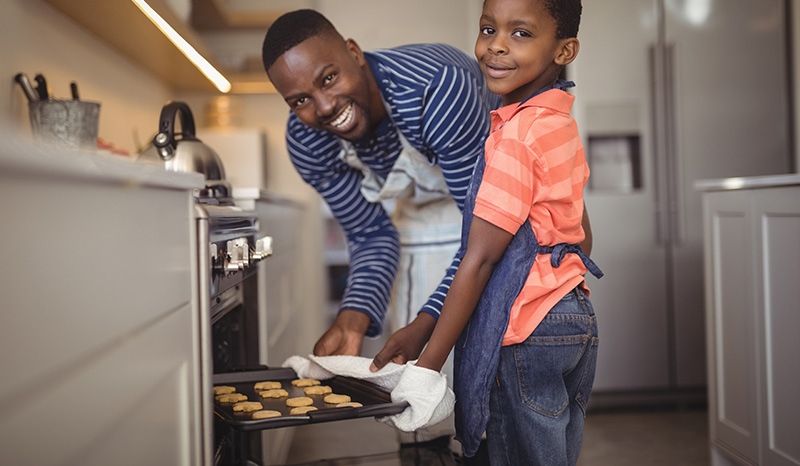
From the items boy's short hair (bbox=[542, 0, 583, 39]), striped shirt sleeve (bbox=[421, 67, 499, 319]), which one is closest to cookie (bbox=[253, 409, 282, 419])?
striped shirt sleeve (bbox=[421, 67, 499, 319])

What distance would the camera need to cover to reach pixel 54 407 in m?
0.49

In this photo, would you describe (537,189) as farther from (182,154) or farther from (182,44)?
(182,44)

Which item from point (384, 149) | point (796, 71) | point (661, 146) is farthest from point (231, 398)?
point (796, 71)

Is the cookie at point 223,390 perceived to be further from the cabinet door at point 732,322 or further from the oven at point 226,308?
the cabinet door at point 732,322

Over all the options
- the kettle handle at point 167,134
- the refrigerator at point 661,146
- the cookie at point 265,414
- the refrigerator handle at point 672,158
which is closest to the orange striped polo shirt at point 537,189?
the cookie at point 265,414

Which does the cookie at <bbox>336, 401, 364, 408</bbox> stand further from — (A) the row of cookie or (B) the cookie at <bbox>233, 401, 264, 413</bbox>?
(B) the cookie at <bbox>233, 401, 264, 413</bbox>

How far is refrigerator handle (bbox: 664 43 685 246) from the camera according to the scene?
272 centimetres

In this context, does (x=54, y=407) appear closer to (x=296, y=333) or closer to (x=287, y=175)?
(x=296, y=333)

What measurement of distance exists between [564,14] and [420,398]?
1.89 ft

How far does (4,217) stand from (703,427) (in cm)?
262

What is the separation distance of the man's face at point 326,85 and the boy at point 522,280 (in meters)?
0.36

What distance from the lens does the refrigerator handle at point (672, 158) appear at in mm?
2719

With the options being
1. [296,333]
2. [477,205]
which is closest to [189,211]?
[477,205]

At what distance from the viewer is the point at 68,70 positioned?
1972 millimetres
